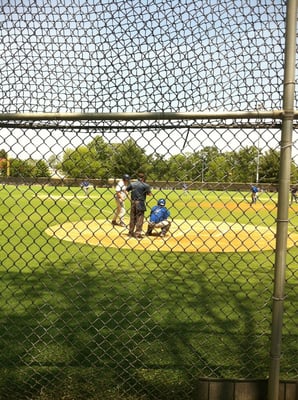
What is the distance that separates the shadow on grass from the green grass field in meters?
0.01

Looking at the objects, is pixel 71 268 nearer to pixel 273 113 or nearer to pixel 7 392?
pixel 7 392

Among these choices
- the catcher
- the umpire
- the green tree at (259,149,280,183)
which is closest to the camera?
the green tree at (259,149,280,183)

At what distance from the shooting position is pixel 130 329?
4.23 m

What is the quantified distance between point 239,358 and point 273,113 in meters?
2.28

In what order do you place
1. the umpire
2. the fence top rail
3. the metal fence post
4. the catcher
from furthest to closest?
1. the catcher
2. the umpire
3. the fence top rail
4. the metal fence post

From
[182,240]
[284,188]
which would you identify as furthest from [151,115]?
[182,240]

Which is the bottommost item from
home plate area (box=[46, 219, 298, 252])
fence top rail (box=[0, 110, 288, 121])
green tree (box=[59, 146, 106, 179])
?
home plate area (box=[46, 219, 298, 252])

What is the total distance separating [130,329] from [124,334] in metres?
0.13

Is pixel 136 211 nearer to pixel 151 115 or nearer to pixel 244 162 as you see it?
pixel 244 162

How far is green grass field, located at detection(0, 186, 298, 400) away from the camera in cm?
324

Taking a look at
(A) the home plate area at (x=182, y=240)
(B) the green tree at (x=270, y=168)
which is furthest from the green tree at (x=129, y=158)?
(A) the home plate area at (x=182, y=240)

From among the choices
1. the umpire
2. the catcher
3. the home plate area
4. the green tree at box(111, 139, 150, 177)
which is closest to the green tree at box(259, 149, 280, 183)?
the green tree at box(111, 139, 150, 177)

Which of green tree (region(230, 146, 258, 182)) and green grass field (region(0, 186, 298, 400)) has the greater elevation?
green tree (region(230, 146, 258, 182))

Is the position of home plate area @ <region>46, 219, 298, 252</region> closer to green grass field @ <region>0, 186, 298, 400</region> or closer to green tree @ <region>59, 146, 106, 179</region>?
green grass field @ <region>0, 186, 298, 400</region>
